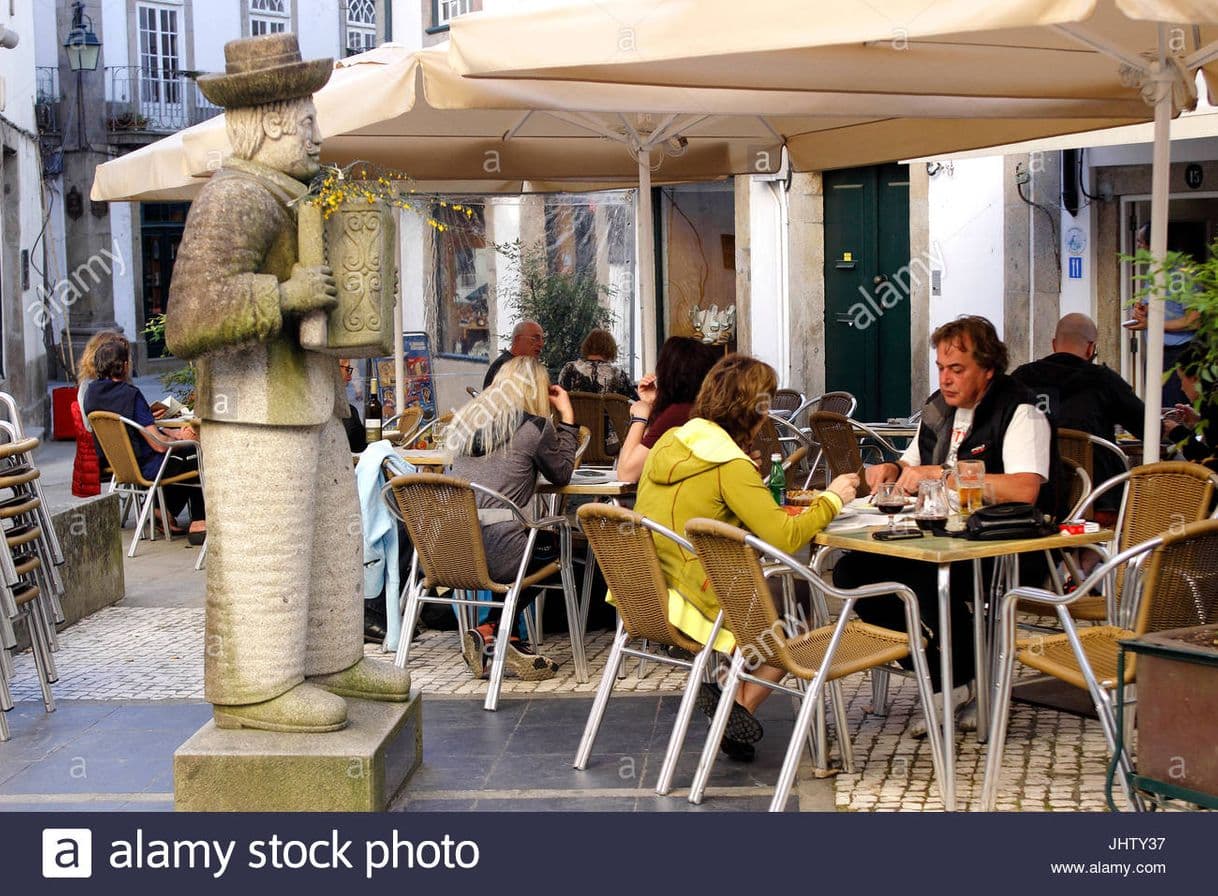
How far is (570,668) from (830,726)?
1714mm

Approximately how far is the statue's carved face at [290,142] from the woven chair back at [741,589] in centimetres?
175

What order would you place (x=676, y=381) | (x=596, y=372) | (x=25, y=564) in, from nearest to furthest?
1. (x=25, y=564)
2. (x=676, y=381)
3. (x=596, y=372)

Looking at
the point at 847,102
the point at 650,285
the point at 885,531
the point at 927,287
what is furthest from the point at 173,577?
the point at 927,287

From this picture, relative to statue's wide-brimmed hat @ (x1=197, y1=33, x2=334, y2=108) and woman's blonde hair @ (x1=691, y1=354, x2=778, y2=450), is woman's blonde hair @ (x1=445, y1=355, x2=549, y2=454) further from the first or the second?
statue's wide-brimmed hat @ (x1=197, y1=33, x2=334, y2=108)

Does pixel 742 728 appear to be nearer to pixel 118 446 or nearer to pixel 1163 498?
pixel 1163 498

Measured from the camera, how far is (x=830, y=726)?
6.35 metres

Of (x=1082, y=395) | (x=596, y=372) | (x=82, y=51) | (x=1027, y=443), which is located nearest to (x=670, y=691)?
(x=1027, y=443)

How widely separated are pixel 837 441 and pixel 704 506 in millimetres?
3481

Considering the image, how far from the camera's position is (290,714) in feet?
17.9

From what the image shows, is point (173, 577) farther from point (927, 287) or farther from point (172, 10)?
point (172, 10)

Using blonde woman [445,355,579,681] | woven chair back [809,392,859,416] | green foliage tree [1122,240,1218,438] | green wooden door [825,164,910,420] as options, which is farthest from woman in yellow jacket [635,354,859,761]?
green wooden door [825,164,910,420]

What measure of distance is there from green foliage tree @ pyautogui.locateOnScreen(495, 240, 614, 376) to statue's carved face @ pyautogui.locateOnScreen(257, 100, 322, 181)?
858 centimetres

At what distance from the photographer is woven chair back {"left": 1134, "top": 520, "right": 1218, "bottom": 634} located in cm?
464

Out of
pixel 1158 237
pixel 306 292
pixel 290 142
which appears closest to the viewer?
pixel 306 292
